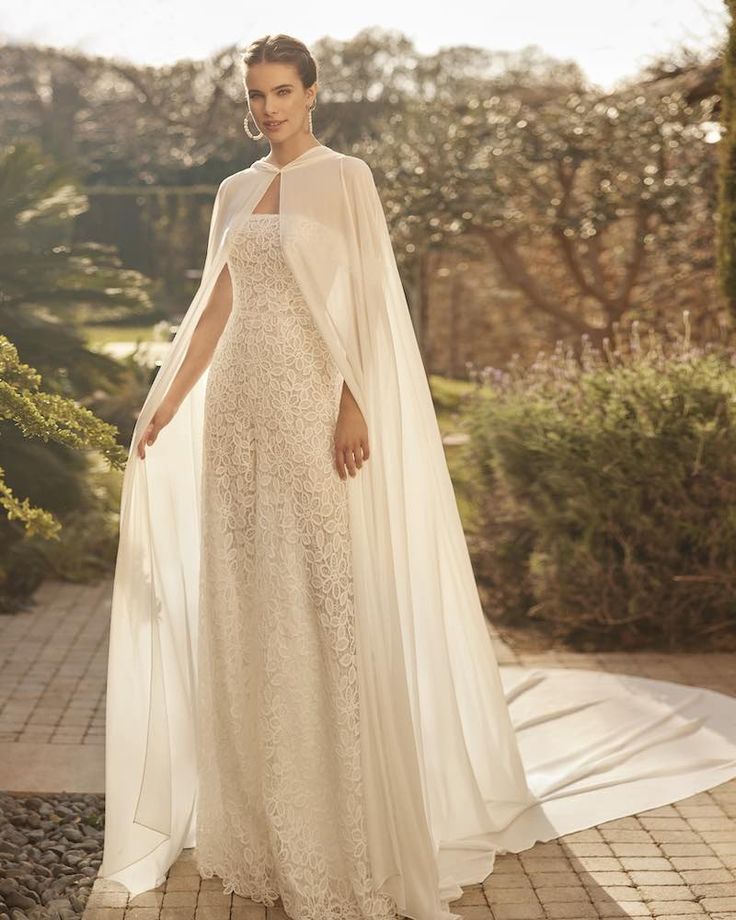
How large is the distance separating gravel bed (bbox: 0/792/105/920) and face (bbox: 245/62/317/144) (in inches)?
77.4

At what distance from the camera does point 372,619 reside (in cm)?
279

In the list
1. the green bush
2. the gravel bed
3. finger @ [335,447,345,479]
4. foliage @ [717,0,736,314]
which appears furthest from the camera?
foliage @ [717,0,736,314]

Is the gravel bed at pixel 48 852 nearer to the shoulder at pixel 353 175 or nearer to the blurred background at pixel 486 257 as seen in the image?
the blurred background at pixel 486 257

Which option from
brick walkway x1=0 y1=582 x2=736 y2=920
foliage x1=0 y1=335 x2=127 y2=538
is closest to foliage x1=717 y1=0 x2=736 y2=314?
brick walkway x1=0 y1=582 x2=736 y2=920

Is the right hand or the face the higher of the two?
the face

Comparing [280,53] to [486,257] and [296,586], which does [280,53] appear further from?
[486,257]

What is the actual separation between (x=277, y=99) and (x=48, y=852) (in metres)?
2.10

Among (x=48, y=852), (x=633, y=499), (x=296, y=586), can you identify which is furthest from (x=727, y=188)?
(x=48, y=852)

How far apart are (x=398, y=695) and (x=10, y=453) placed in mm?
3294

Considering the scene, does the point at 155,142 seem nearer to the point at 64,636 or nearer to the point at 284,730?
the point at 64,636

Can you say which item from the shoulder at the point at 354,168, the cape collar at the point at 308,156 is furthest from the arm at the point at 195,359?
the shoulder at the point at 354,168

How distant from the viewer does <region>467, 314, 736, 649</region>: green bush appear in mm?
4996

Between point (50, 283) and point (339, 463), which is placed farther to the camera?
point (50, 283)

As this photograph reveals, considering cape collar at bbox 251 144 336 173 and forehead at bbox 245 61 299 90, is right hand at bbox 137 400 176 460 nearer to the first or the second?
cape collar at bbox 251 144 336 173
